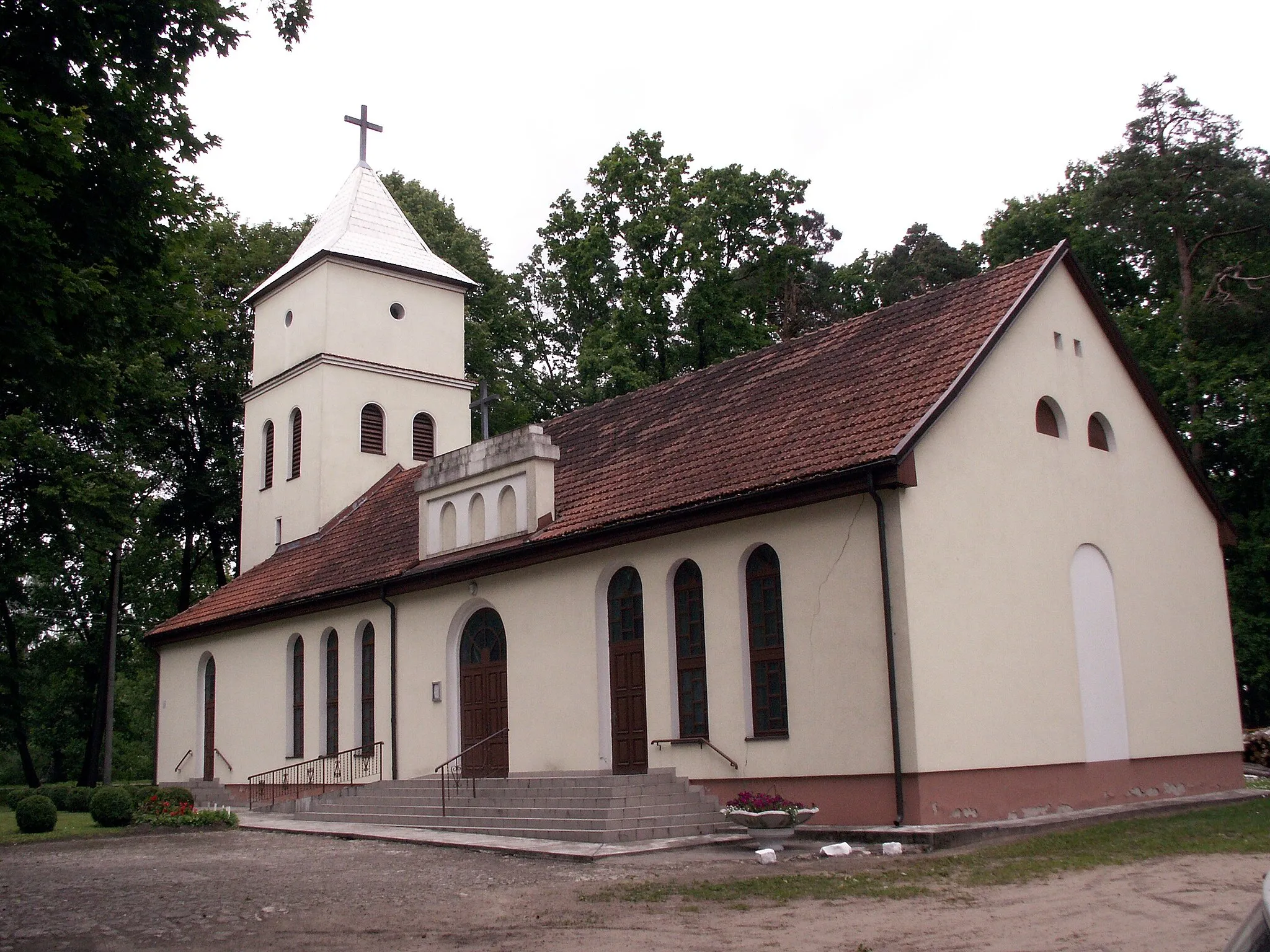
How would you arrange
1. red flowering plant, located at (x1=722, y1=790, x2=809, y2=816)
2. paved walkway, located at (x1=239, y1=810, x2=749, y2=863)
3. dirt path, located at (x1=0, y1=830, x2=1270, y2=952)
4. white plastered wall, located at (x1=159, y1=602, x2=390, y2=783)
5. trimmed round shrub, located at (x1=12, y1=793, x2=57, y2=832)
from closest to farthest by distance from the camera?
dirt path, located at (x1=0, y1=830, x2=1270, y2=952), paved walkway, located at (x1=239, y1=810, x2=749, y2=863), red flowering plant, located at (x1=722, y1=790, x2=809, y2=816), trimmed round shrub, located at (x1=12, y1=793, x2=57, y2=832), white plastered wall, located at (x1=159, y1=602, x2=390, y2=783)

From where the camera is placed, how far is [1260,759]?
26516 millimetres

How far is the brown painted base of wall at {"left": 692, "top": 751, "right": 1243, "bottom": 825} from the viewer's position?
1473 cm

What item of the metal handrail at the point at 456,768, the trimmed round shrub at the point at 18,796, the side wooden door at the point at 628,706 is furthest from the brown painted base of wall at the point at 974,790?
the trimmed round shrub at the point at 18,796

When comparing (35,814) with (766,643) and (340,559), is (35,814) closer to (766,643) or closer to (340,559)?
(340,559)

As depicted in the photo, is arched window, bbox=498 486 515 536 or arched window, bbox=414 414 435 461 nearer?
arched window, bbox=498 486 515 536

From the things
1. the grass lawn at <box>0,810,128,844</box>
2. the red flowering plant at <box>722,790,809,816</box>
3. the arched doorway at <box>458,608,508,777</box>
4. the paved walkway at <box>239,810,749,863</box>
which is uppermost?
the arched doorway at <box>458,608,508,777</box>

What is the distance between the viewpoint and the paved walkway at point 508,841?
14.4 m

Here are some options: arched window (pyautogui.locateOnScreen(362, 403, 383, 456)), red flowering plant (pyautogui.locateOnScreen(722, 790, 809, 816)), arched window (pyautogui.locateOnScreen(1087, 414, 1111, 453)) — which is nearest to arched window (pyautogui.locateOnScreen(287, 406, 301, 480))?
arched window (pyautogui.locateOnScreen(362, 403, 383, 456))

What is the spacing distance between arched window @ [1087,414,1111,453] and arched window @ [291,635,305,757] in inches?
654

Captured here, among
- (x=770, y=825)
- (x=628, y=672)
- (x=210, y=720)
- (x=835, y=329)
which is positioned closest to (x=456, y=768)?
(x=628, y=672)

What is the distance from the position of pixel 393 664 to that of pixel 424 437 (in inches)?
368

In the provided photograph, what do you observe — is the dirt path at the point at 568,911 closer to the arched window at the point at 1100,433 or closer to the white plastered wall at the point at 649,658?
the white plastered wall at the point at 649,658

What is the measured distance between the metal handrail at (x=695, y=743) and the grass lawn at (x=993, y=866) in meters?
3.98

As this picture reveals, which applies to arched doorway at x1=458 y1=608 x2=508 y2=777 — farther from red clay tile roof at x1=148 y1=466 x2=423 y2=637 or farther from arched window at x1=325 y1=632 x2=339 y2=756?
arched window at x1=325 y1=632 x2=339 y2=756
